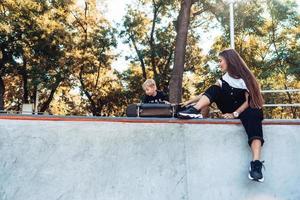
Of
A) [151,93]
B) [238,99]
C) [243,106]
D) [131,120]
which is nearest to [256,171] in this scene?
[243,106]

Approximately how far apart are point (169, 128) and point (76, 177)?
105 centimetres

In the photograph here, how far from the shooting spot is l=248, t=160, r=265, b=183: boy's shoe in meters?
3.79

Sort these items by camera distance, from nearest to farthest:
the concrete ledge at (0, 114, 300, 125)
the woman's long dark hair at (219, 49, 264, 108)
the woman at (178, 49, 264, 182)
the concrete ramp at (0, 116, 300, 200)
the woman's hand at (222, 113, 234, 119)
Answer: the concrete ramp at (0, 116, 300, 200)
the concrete ledge at (0, 114, 300, 125)
the woman at (178, 49, 264, 182)
the woman's long dark hair at (219, 49, 264, 108)
the woman's hand at (222, 113, 234, 119)

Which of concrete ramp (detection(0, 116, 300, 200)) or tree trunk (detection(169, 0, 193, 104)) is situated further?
tree trunk (detection(169, 0, 193, 104))

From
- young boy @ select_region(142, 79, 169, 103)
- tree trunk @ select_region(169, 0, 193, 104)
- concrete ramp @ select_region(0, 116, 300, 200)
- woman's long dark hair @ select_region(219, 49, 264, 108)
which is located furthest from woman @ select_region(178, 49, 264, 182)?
tree trunk @ select_region(169, 0, 193, 104)

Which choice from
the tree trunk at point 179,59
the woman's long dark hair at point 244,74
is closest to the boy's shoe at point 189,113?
the woman's long dark hair at point 244,74

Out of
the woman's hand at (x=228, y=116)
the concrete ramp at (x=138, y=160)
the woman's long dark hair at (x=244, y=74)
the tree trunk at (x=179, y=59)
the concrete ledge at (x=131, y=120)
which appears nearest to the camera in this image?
the concrete ramp at (x=138, y=160)

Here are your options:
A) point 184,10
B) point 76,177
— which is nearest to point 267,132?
point 76,177

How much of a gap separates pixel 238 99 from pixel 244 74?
291mm

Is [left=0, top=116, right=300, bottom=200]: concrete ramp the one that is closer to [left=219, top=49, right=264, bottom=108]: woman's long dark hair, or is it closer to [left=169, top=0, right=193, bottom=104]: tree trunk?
[left=219, top=49, right=264, bottom=108]: woman's long dark hair

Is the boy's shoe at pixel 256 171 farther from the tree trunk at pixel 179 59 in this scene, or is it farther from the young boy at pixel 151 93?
the tree trunk at pixel 179 59

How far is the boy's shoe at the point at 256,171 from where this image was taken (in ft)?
12.4

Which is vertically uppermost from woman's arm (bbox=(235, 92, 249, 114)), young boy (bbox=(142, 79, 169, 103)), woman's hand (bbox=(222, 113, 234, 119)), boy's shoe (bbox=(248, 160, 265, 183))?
young boy (bbox=(142, 79, 169, 103))

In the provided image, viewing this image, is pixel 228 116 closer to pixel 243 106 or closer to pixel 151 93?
pixel 243 106
